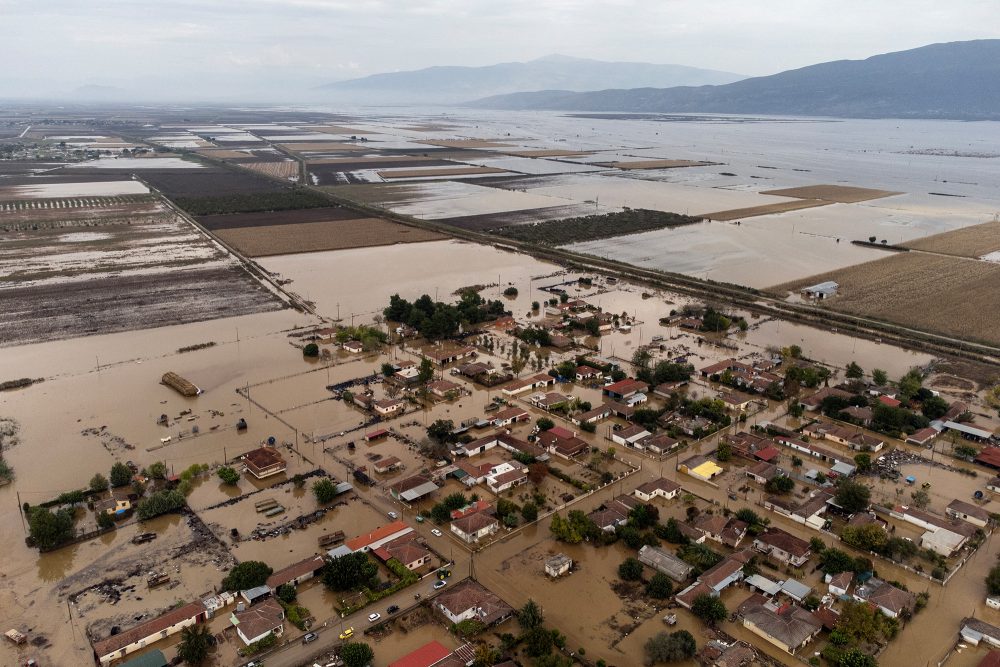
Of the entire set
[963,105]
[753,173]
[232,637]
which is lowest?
[232,637]

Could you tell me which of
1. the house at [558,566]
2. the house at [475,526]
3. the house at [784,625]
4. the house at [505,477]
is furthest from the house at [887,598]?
the house at [505,477]

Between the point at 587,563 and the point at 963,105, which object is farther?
the point at 963,105

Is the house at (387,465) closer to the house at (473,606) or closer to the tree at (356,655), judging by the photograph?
the house at (473,606)

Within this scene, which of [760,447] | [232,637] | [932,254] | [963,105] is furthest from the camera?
[963,105]

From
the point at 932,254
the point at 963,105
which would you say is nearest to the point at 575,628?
the point at 932,254

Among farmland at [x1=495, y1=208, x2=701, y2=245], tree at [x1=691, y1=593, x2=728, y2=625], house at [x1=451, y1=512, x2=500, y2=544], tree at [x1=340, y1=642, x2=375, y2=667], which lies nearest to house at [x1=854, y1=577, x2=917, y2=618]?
tree at [x1=691, y1=593, x2=728, y2=625]

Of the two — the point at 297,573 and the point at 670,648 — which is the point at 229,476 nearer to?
the point at 297,573

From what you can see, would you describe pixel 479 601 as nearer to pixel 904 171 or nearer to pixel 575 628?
pixel 575 628
